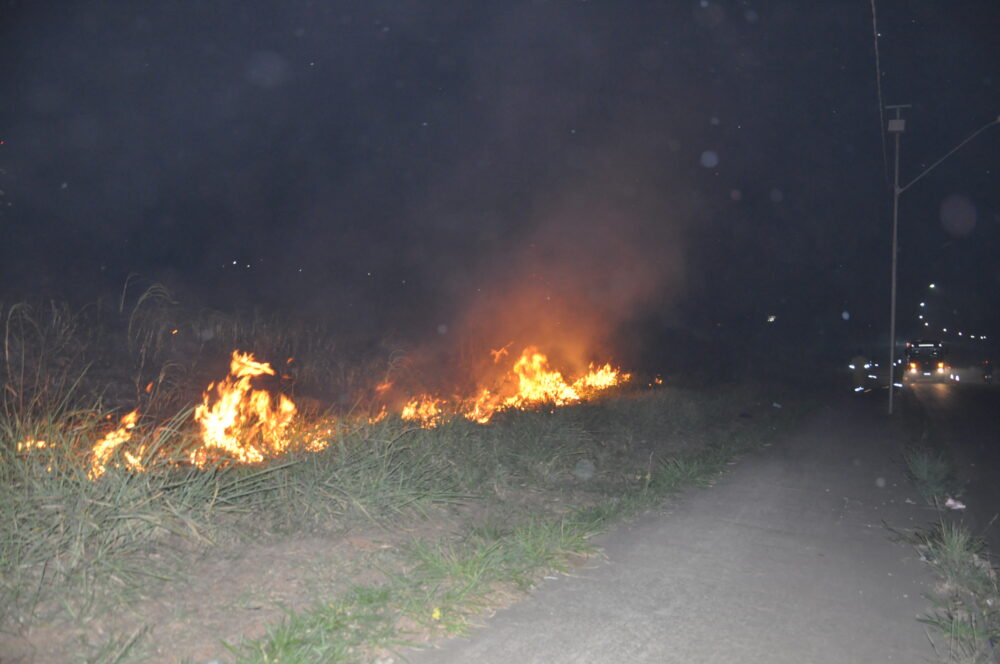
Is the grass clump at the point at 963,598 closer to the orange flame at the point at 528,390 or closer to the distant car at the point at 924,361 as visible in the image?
the orange flame at the point at 528,390

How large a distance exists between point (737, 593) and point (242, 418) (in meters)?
6.80

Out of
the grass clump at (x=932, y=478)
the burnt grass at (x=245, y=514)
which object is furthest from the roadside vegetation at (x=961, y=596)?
the burnt grass at (x=245, y=514)

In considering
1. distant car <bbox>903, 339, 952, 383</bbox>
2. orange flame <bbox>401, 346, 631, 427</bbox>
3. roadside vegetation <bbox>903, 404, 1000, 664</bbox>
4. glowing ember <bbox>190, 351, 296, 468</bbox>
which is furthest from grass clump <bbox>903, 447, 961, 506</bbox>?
distant car <bbox>903, 339, 952, 383</bbox>

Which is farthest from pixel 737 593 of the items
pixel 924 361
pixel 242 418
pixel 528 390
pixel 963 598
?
pixel 924 361

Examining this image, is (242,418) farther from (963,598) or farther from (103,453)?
(963,598)

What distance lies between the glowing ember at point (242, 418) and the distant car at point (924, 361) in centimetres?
4470

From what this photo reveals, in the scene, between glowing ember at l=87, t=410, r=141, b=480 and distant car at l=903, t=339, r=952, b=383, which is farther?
distant car at l=903, t=339, r=952, b=383

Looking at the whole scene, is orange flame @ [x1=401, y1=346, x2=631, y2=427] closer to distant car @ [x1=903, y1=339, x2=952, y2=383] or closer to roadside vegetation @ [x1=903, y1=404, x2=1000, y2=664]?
roadside vegetation @ [x1=903, y1=404, x2=1000, y2=664]

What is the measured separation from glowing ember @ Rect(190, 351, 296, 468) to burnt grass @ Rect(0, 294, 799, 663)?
0.28m

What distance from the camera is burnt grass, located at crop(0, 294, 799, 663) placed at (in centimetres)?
497

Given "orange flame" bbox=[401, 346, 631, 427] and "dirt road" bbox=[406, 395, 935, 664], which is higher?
"dirt road" bbox=[406, 395, 935, 664]

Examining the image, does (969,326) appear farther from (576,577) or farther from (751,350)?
(576,577)

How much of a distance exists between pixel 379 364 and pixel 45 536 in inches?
385

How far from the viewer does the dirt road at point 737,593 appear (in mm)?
5195
